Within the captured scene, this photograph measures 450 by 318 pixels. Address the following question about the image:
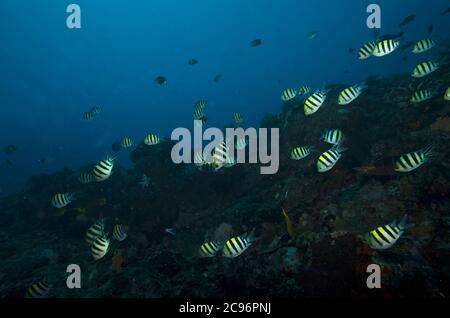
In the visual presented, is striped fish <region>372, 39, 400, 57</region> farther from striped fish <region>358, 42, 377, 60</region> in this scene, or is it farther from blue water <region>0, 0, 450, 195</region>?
blue water <region>0, 0, 450, 195</region>

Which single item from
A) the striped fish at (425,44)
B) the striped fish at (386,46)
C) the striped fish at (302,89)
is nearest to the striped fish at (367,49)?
the striped fish at (386,46)

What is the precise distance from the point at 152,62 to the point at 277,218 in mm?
152877

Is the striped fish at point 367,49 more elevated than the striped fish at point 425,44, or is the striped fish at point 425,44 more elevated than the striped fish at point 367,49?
the striped fish at point 425,44

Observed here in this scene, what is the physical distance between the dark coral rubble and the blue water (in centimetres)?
2139

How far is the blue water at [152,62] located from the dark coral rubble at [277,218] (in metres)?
21.4

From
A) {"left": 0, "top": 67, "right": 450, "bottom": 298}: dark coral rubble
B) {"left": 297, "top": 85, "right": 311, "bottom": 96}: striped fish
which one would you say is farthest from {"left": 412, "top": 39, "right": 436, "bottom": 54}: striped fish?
{"left": 297, "top": 85, "right": 311, "bottom": 96}: striped fish

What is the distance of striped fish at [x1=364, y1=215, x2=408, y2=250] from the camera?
411cm

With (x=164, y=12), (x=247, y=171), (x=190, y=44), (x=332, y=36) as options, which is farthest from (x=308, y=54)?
(x=247, y=171)

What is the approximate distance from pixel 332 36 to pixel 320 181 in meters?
140

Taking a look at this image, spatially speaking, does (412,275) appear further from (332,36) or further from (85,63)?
(332,36)

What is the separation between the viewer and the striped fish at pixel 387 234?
4.11 m

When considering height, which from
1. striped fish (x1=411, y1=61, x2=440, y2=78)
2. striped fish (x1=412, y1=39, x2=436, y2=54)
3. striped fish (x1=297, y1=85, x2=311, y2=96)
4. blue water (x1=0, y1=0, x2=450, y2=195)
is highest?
blue water (x1=0, y1=0, x2=450, y2=195)

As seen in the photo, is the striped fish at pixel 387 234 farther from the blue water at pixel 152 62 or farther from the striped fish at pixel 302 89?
the blue water at pixel 152 62
